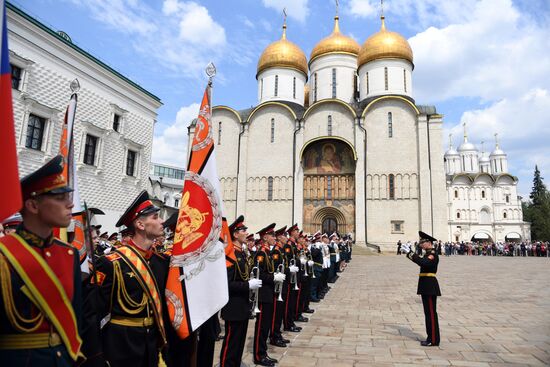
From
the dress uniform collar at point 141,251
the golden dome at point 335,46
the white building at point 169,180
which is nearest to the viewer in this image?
the dress uniform collar at point 141,251

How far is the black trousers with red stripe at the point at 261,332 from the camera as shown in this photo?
5.04 m

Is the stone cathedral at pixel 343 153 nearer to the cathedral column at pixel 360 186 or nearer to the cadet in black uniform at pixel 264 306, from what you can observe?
the cathedral column at pixel 360 186

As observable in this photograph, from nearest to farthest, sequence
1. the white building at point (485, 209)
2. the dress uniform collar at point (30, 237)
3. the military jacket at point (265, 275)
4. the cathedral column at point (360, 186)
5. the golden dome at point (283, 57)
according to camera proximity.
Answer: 1. the dress uniform collar at point (30, 237)
2. the military jacket at point (265, 275)
3. the cathedral column at point (360, 186)
4. the golden dome at point (283, 57)
5. the white building at point (485, 209)

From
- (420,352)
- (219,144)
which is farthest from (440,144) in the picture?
(420,352)

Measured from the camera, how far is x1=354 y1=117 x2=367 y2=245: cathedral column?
29.1 m

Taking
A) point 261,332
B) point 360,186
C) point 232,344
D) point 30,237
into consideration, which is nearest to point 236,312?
point 232,344

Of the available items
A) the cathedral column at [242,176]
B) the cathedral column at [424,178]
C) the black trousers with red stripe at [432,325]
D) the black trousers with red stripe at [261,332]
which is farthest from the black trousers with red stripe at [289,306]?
the cathedral column at [242,176]

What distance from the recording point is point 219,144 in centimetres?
3444

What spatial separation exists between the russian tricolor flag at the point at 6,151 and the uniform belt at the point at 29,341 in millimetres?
624

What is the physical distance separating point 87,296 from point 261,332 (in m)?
3.20

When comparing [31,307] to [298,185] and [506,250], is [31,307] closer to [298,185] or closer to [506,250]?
[298,185]

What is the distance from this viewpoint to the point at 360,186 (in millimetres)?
29703

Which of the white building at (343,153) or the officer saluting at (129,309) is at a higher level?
the white building at (343,153)

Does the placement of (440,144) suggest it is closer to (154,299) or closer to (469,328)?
(469,328)
